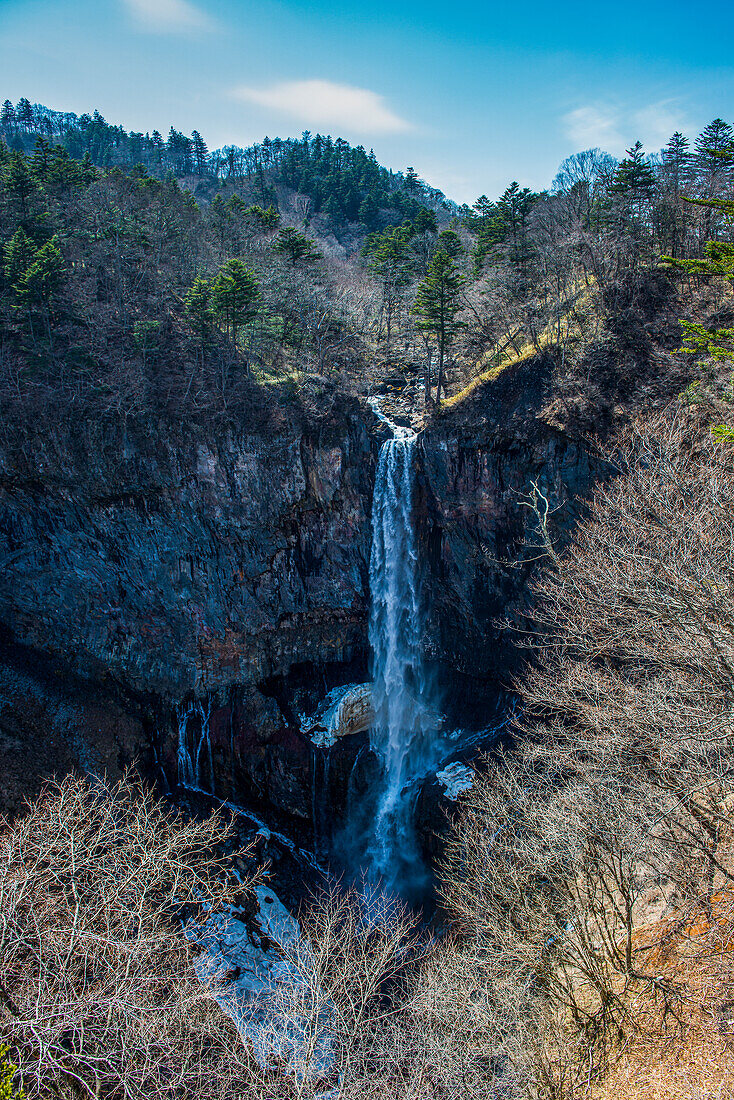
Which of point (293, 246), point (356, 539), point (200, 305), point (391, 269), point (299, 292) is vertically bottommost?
point (356, 539)

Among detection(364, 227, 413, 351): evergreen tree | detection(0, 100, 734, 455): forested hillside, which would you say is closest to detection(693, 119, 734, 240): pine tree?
detection(0, 100, 734, 455): forested hillside

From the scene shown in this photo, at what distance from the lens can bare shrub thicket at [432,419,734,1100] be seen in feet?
31.5

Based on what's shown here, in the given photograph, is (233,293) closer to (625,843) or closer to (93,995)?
(93,995)

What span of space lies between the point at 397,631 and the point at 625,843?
15.6 meters

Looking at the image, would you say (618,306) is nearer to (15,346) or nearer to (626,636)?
(626,636)

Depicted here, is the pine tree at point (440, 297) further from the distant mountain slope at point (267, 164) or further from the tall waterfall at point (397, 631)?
the distant mountain slope at point (267, 164)

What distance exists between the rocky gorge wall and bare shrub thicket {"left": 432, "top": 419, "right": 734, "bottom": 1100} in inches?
378

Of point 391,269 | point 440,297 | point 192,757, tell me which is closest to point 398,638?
point 192,757

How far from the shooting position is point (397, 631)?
1000 inches

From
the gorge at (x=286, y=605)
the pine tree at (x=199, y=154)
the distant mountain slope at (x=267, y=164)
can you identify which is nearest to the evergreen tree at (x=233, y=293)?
the gorge at (x=286, y=605)

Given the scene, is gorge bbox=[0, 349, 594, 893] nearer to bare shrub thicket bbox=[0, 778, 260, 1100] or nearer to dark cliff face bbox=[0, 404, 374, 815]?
dark cliff face bbox=[0, 404, 374, 815]

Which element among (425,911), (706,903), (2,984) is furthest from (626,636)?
(425,911)

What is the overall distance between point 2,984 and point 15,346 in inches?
968

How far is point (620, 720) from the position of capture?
38.2 ft
